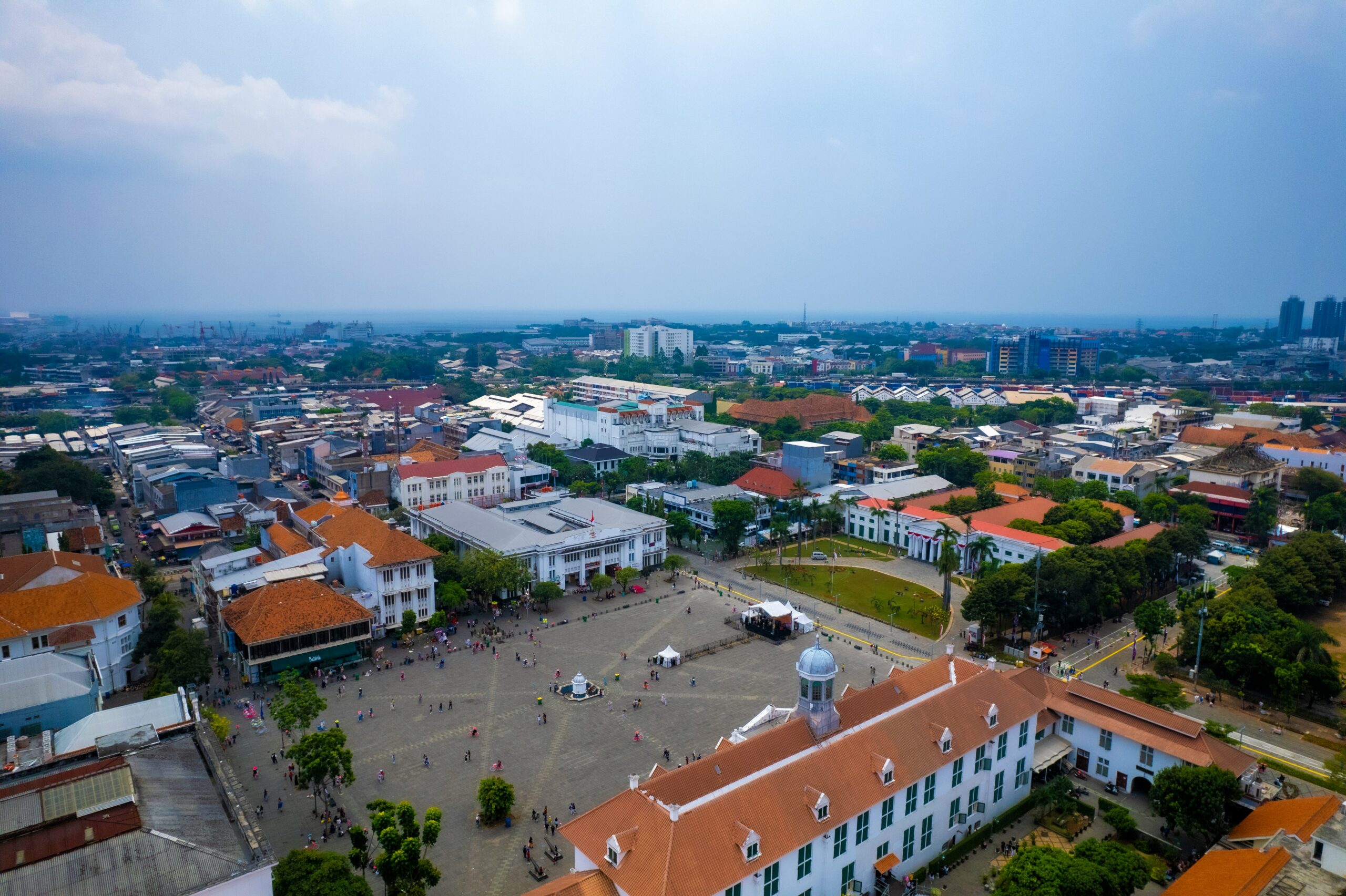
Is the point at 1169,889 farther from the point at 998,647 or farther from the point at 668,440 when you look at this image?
the point at 668,440

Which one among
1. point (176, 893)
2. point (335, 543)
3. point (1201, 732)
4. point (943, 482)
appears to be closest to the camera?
point (176, 893)

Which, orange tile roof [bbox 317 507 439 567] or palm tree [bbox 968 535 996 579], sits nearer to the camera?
orange tile roof [bbox 317 507 439 567]

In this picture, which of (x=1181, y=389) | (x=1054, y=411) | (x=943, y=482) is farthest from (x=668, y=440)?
(x=1181, y=389)

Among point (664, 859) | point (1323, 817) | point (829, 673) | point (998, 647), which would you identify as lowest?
point (998, 647)

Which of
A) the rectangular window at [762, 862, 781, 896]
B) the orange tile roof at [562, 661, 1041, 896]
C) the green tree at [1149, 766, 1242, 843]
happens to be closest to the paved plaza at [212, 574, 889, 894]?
the orange tile roof at [562, 661, 1041, 896]

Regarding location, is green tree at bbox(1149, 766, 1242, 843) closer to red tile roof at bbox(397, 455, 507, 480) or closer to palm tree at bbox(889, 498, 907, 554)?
palm tree at bbox(889, 498, 907, 554)

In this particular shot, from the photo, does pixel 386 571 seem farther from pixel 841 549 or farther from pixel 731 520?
pixel 841 549

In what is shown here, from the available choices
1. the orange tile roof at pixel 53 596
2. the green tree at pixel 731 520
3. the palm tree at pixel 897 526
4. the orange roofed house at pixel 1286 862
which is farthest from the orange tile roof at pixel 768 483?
the orange tile roof at pixel 53 596
